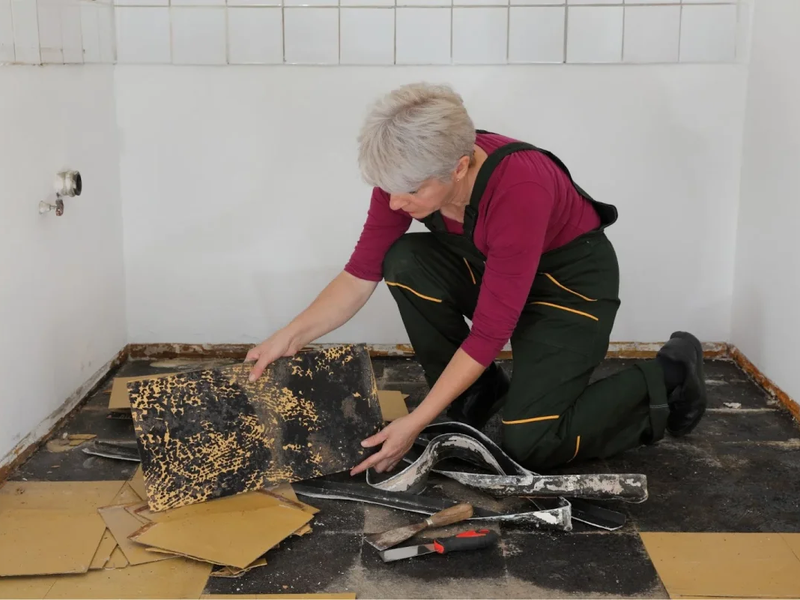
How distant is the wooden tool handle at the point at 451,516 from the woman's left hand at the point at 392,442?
0.17 metres

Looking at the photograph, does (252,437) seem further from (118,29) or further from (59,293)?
(118,29)

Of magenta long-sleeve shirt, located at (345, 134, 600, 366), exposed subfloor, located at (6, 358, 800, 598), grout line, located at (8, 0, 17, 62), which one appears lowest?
exposed subfloor, located at (6, 358, 800, 598)

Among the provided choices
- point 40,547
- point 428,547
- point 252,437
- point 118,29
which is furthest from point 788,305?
point 118,29

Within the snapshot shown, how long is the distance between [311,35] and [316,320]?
1112 mm

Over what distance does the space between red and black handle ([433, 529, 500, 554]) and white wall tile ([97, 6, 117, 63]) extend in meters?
1.82

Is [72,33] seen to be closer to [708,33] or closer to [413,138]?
[413,138]

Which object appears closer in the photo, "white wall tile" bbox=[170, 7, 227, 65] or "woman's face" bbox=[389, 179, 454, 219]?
"woman's face" bbox=[389, 179, 454, 219]

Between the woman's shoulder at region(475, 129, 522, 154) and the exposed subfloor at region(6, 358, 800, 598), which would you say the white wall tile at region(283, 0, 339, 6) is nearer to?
the woman's shoulder at region(475, 129, 522, 154)

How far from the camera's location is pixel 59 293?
2365 millimetres

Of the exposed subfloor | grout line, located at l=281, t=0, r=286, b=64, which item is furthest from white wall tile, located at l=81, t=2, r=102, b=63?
the exposed subfloor

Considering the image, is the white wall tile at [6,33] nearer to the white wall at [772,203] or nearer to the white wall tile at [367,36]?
the white wall tile at [367,36]

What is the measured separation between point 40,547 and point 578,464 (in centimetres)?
121

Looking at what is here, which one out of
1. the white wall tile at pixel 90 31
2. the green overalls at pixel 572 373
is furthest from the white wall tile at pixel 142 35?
the green overalls at pixel 572 373

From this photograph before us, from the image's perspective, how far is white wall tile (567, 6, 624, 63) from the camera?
269cm
